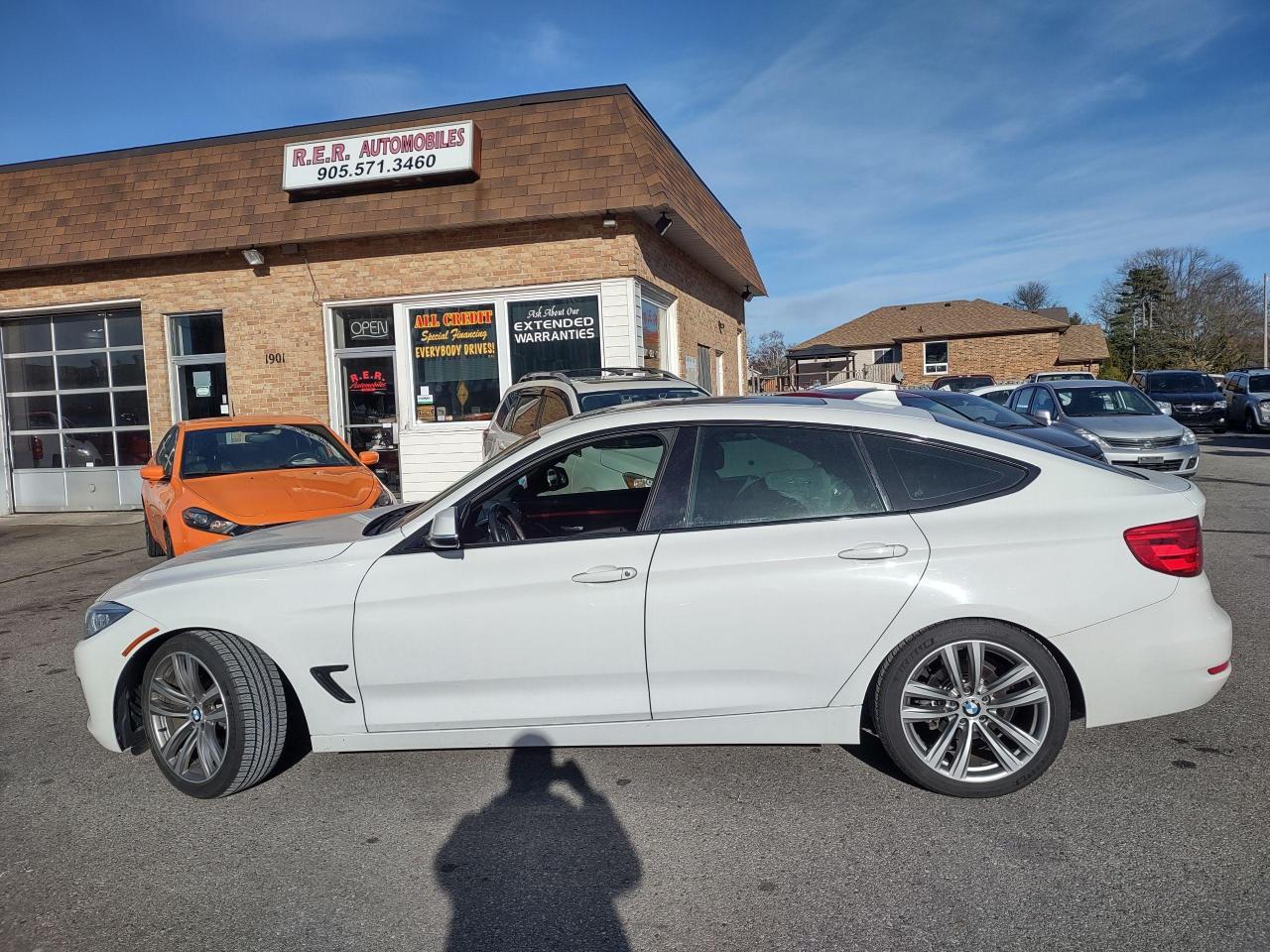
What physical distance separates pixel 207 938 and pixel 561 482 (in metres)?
3.01

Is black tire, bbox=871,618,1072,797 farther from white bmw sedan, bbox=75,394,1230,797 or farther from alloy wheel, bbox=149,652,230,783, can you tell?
alloy wheel, bbox=149,652,230,783

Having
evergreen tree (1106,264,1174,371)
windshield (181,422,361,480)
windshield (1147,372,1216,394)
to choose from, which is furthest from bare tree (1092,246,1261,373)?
windshield (181,422,361,480)

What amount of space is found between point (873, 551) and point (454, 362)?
10.6 metres

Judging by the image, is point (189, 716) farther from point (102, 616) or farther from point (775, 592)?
point (775, 592)

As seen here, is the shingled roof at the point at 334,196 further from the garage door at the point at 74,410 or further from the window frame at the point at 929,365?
the window frame at the point at 929,365

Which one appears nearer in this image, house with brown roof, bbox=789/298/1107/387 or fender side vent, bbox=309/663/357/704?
fender side vent, bbox=309/663/357/704

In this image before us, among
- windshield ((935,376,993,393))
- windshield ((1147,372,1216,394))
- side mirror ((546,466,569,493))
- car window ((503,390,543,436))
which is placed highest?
windshield ((935,376,993,393))

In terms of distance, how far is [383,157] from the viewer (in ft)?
41.1

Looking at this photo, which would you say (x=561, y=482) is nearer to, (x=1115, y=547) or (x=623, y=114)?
(x=1115, y=547)

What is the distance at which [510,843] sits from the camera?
3.41 m

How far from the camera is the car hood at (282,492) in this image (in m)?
7.36

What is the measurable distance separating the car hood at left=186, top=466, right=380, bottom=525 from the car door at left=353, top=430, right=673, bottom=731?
3.95 meters

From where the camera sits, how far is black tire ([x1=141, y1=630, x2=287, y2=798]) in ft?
12.3

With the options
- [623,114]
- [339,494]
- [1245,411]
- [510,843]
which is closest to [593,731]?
[510,843]
